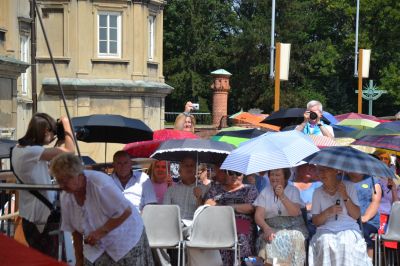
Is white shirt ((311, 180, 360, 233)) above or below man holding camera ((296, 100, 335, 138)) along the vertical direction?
below

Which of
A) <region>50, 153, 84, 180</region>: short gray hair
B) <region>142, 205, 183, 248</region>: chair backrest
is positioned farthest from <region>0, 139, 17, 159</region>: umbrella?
<region>50, 153, 84, 180</region>: short gray hair

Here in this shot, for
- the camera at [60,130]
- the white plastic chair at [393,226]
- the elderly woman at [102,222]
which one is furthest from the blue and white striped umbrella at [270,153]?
the elderly woman at [102,222]

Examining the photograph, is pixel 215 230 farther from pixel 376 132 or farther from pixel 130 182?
pixel 376 132

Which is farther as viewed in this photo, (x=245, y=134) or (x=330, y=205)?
(x=245, y=134)

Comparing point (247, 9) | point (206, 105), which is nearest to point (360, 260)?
point (206, 105)

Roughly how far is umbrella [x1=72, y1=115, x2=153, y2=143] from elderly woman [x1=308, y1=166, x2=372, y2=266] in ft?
12.0

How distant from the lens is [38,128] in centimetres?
828

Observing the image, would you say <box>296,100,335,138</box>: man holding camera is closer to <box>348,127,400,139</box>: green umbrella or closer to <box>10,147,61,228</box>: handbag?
<box>348,127,400,139</box>: green umbrella

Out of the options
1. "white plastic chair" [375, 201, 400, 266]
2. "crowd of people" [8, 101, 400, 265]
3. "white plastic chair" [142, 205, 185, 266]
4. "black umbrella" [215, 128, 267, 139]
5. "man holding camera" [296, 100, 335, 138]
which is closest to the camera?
"crowd of people" [8, 101, 400, 265]

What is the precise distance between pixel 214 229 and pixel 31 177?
9.99ft

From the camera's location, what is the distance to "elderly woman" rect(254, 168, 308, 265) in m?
10.4

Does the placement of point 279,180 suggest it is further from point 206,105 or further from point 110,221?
point 206,105

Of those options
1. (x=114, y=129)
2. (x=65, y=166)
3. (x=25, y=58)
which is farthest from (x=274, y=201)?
(x=25, y=58)

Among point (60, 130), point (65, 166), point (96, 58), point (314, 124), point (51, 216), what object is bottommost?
point (51, 216)
